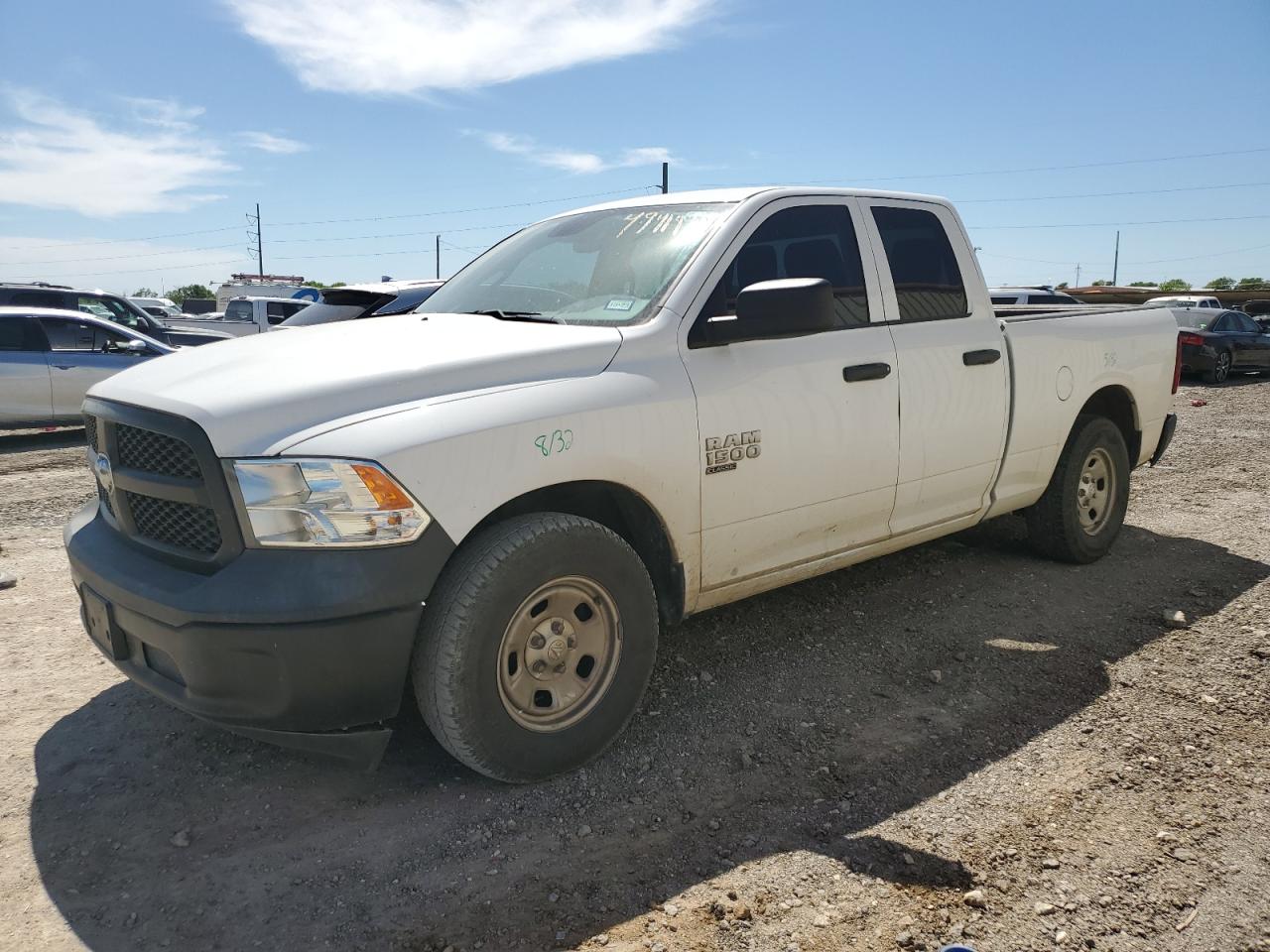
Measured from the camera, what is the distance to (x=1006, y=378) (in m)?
4.75

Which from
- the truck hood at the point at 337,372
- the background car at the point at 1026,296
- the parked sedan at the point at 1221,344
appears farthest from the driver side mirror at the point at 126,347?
the parked sedan at the point at 1221,344

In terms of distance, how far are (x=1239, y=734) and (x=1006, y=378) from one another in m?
1.92

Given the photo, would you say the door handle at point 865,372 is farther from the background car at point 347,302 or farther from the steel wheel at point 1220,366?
the steel wheel at point 1220,366

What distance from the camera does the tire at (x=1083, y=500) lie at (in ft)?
17.5

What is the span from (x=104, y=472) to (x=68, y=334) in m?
9.40

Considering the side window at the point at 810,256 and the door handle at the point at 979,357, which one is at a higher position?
the side window at the point at 810,256

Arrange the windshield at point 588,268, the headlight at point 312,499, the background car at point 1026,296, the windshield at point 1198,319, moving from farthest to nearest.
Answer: the windshield at point 1198,319, the background car at point 1026,296, the windshield at point 588,268, the headlight at point 312,499

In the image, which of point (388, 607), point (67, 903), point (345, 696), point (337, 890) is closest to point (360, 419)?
point (388, 607)

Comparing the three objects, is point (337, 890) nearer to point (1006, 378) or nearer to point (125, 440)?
point (125, 440)

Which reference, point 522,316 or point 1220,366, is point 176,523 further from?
point 1220,366

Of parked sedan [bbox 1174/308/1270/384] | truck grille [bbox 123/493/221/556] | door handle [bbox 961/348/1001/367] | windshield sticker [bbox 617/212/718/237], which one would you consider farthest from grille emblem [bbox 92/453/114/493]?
parked sedan [bbox 1174/308/1270/384]

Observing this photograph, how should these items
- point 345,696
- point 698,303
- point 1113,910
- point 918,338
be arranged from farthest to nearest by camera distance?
point 918,338
point 698,303
point 345,696
point 1113,910

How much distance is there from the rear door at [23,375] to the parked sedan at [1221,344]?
1836 cm

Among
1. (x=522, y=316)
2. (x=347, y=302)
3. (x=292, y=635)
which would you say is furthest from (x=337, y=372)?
(x=347, y=302)
